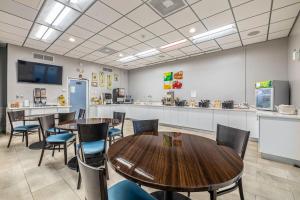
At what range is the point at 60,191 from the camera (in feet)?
6.36

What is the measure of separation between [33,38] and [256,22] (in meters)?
5.75

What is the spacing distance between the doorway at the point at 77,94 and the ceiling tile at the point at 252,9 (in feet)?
19.9

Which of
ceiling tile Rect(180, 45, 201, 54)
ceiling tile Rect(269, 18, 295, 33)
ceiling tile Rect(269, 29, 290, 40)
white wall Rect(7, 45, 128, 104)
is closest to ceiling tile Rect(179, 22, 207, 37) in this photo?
ceiling tile Rect(180, 45, 201, 54)

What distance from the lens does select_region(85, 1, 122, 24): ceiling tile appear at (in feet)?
8.79

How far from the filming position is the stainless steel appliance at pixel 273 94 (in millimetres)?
3527

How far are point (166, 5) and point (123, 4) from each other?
778 millimetres

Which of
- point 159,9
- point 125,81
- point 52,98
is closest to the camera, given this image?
point 159,9

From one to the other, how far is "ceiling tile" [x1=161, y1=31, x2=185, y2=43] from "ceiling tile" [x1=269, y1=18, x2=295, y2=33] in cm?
209

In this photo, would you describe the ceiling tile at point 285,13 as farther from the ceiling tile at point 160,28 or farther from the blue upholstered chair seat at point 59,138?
the blue upholstered chair seat at point 59,138

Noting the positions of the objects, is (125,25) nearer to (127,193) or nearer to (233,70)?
(127,193)

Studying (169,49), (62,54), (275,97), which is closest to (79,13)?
(169,49)

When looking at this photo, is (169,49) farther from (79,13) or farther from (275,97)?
(275,97)

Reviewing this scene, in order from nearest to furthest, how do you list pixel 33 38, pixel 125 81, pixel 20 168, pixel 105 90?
pixel 20 168
pixel 33 38
pixel 105 90
pixel 125 81

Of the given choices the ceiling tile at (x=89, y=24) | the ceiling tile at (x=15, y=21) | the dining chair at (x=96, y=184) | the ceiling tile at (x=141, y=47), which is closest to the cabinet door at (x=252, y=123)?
the ceiling tile at (x=141, y=47)
